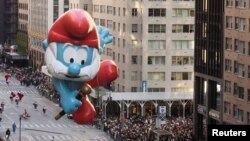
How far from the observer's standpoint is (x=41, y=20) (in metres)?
187

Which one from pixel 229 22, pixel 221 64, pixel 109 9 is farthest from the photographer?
pixel 109 9

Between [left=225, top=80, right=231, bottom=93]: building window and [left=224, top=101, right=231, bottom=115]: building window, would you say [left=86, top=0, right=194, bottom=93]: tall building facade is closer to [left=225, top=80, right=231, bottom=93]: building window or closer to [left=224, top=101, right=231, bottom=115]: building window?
[left=225, top=80, right=231, bottom=93]: building window

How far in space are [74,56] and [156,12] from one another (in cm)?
8421

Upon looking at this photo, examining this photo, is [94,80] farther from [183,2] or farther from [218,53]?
[183,2]

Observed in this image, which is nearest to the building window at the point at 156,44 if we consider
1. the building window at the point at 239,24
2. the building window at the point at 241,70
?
the building window at the point at 239,24

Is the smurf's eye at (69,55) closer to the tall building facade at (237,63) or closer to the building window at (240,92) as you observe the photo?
the tall building facade at (237,63)

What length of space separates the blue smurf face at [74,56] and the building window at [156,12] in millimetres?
83207

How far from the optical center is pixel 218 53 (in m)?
95.5

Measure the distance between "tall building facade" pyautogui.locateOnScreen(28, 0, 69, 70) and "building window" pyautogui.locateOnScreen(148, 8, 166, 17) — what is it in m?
48.7

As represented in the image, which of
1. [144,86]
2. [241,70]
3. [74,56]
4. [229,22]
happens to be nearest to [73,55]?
[74,56]

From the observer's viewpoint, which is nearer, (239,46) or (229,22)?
(239,46)

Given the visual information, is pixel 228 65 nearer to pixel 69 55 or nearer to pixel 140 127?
pixel 140 127

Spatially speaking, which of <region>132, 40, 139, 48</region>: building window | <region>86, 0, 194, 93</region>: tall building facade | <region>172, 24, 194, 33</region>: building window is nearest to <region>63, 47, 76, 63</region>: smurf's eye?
<region>86, 0, 194, 93</region>: tall building facade

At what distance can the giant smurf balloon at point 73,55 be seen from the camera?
43250mm
